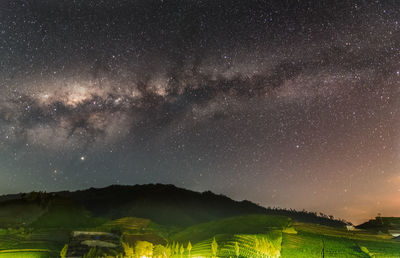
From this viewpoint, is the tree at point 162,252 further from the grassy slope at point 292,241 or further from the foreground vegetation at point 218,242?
the grassy slope at point 292,241

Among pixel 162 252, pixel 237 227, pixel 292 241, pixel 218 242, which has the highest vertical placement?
pixel 237 227

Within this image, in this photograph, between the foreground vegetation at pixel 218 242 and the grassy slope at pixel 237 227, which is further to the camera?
the grassy slope at pixel 237 227

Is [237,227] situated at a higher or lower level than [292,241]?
higher

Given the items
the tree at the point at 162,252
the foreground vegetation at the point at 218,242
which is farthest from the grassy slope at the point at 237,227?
the tree at the point at 162,252

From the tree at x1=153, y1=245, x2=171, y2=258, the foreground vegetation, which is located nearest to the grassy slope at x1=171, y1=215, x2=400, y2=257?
the foreground vegetation

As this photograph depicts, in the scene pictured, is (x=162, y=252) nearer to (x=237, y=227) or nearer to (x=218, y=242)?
(x=218, y=242)

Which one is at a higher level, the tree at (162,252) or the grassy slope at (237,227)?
the grassy slope at (237,227)

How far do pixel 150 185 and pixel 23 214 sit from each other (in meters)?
99.8

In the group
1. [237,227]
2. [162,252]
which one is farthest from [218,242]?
[237,227]

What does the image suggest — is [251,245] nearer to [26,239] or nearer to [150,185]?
[26,239]

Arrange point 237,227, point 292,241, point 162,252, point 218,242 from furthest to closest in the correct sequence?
point 237,227
point 292,241
point 218,242
point 162,252

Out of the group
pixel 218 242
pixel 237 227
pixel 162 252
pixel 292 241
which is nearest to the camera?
pixel 162 252

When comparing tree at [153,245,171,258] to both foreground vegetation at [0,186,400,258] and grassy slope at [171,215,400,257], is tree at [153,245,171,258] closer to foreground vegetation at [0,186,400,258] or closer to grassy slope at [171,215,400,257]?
foreground vegetation at [0,186,400,258]

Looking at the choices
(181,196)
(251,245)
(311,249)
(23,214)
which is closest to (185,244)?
(251,245)
